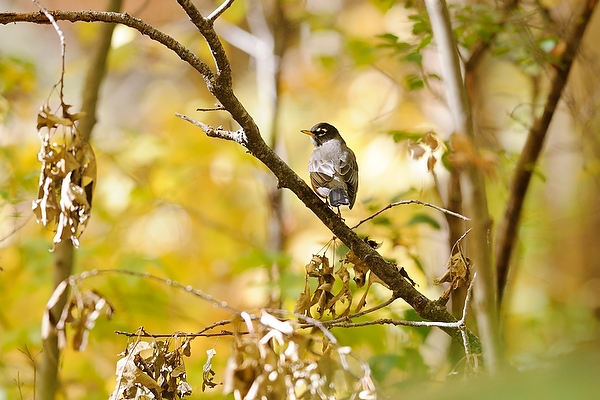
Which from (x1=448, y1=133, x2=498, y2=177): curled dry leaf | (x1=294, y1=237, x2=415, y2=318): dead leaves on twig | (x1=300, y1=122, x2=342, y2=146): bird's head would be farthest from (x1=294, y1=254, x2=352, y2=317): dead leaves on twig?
(x1=300, y1=122, x2=342, y2=146): bird's head

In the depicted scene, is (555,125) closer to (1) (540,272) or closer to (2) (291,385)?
(1) (540,272)

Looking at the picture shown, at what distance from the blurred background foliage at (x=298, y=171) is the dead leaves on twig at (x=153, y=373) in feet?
0.70

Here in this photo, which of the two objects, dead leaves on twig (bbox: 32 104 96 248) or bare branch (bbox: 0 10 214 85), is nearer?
bare branch (bbox: 0 10 214 85)

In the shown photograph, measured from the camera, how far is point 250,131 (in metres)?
1.79

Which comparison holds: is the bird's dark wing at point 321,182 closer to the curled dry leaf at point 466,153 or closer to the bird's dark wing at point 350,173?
the bird's dark wing at point 350,173

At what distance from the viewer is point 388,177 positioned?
7.69 meters

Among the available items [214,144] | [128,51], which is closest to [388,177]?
[214,144]

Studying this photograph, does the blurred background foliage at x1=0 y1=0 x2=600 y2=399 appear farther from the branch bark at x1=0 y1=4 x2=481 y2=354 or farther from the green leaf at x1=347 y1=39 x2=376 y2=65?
the branch bark at x1=0 y1=4 x2=481 y2=354

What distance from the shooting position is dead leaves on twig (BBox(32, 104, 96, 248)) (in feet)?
5.90

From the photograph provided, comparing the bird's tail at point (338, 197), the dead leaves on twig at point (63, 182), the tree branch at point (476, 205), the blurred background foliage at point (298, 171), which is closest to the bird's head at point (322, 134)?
the blurred background foliage at point (298, 171)

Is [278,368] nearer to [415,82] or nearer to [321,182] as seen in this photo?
[321,182]

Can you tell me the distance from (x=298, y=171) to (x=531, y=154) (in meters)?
5.00

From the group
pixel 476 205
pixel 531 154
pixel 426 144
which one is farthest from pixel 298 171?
pixel 476 205

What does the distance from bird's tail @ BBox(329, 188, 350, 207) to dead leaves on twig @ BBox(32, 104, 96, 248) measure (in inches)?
51.6
